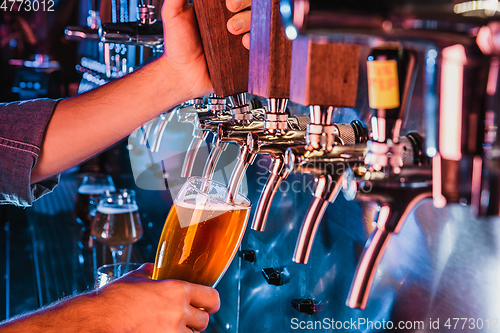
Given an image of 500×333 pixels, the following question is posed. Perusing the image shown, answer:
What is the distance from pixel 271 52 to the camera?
617 mm

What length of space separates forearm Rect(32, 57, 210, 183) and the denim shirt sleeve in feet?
0.12

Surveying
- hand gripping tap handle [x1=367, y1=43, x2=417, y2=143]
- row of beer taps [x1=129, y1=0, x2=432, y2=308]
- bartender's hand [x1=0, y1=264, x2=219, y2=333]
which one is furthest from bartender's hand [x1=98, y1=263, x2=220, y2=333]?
hand gripping tap handle [x1=367, y1=43, x2=417, y2=143]

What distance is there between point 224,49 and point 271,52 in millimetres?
248

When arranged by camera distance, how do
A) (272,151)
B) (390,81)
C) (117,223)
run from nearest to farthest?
(390,81)
(272,151)
(117,223)

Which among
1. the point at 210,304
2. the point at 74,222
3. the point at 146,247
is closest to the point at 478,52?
the point at 210,304

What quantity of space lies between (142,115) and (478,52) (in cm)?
98

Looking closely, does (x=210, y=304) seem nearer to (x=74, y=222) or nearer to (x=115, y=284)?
(x=115, y=284)

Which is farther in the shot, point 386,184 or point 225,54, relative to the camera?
point 225,54

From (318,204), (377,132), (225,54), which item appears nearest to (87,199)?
(225,54)

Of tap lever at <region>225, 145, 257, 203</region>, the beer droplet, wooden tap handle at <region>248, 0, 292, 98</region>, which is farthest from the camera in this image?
the beer droplet

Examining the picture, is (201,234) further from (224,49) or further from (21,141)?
(21,141)

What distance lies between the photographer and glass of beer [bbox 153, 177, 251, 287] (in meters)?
0.83

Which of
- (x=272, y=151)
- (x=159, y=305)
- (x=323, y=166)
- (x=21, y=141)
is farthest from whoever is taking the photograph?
(x=21, y=141)

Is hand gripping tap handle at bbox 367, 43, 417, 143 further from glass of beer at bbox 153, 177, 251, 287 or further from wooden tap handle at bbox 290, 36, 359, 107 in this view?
glass of beer at bbox 153, 177, 251, 287
